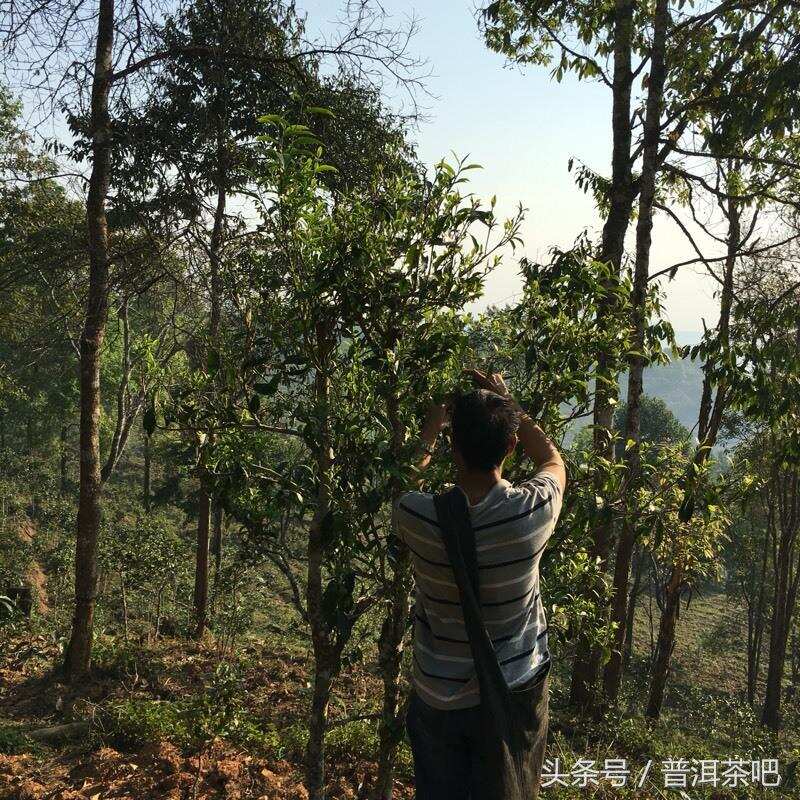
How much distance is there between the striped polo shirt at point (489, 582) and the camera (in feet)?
6.59

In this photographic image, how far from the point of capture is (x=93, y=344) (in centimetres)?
716

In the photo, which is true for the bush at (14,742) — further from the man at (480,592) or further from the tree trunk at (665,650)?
the tree trunk at (665,650)

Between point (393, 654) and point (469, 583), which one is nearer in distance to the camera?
point (469, 583)

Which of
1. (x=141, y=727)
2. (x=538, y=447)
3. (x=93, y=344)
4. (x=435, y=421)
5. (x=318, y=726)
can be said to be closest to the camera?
(x=538, y=447)

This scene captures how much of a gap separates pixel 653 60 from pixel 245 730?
813 cm

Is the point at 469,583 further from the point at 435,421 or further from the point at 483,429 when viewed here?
the point at 435,421

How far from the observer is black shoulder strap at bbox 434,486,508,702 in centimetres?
197

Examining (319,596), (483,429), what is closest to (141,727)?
(319,596)

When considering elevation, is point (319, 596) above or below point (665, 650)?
above

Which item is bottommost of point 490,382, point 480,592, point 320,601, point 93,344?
point 320,601

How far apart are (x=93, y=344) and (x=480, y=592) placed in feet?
20.7

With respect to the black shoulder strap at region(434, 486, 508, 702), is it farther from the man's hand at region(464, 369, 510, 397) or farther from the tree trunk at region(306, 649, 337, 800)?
the tree trunk at region(306, 649, 337, 800)

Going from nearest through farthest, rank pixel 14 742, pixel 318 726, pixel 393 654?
pixel 393 654
pixel 318 726
pixel 14 742

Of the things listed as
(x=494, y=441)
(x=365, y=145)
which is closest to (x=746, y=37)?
(x=365, y=145)
